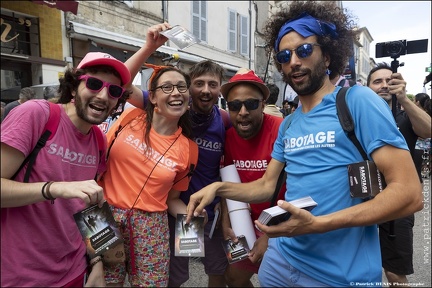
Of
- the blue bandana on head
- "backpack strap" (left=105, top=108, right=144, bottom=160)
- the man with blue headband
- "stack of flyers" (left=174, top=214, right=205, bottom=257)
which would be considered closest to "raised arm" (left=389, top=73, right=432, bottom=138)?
the man with blue headband

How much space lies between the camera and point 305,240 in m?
1.61

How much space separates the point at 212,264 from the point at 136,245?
43.0 inches

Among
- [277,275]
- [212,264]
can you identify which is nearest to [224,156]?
[212,264]

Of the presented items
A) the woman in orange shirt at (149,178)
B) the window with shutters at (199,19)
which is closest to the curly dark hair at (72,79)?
the woman in orange shirt at (149,178)

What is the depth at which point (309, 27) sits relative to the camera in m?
1.79

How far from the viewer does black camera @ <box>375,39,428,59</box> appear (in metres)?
2.87

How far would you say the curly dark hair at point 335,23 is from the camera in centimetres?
186

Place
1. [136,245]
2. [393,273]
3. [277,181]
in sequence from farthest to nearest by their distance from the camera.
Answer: [393,273]
[136,245]
[277,181]

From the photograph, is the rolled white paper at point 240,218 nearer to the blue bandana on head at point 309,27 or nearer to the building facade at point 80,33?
the blue bandana on head at point 309,27

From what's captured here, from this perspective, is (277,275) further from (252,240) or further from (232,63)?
(232,63)

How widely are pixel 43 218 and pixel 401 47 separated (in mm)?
3257

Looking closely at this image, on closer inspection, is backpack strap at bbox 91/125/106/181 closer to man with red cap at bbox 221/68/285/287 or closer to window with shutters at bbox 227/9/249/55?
man with red cap at bbox 221/68/285/287

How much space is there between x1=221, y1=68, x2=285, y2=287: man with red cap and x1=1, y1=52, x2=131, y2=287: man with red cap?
0.98m

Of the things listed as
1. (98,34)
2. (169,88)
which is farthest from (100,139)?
(98,34)
